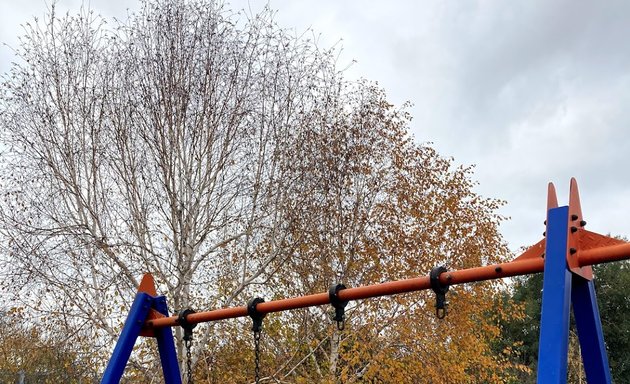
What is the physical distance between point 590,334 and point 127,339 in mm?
2514

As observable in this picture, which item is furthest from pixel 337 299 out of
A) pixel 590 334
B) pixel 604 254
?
pixel 604 254

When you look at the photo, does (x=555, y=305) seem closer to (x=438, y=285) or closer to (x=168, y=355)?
(x=438, y=285)

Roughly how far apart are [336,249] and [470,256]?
96.7 inches

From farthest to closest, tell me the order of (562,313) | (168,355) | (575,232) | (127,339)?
(168,355)
(127,339)
(575,232)
(562,313)

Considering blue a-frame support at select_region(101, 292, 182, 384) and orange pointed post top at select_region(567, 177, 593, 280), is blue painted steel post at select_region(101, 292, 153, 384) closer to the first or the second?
blue a-frame support at select_region(101, 292, 182, 384)

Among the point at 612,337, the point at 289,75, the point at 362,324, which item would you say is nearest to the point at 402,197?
the point at 362,324

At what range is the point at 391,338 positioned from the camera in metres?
8.98

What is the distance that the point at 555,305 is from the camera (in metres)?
1.87

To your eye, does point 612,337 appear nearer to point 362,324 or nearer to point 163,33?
point 362,324

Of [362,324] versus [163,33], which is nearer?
[163,33]

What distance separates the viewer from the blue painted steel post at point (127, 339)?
321cm

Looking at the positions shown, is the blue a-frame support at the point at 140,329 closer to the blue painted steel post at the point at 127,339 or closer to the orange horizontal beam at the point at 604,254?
the blue painted steel post at the point at 127,339

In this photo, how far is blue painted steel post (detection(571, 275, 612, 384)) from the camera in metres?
2.02

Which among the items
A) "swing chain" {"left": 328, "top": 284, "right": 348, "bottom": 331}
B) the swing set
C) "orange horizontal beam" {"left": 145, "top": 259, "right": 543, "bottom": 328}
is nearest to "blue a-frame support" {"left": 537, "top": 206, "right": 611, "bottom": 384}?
the swing set
